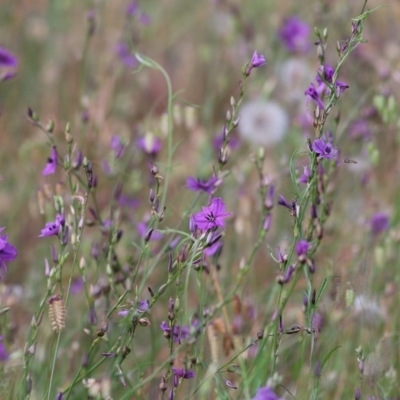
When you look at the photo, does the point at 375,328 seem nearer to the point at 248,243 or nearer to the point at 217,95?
the point at 248,243

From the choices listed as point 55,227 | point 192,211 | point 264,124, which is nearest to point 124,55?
point 264,124

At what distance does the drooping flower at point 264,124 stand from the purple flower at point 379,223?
3.62ft

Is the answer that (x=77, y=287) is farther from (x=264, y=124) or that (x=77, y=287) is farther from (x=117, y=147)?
(x=264, y=124)

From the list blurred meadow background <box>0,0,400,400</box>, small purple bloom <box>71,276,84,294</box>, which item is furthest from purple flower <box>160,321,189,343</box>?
small purple bloom <box>71,276,84,294</box>

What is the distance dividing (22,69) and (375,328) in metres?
2.75

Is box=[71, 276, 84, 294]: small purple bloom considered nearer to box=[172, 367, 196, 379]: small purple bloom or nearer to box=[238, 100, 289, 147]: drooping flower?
box=[172, 367, 196, 379]: small purple bloom

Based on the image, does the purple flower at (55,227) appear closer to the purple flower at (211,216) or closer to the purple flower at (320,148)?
the purple flower at (211,216)

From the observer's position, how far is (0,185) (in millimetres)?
3168

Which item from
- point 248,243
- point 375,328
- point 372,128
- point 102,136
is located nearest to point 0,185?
point 102,136

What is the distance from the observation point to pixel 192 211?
Answer: 228 centimetres

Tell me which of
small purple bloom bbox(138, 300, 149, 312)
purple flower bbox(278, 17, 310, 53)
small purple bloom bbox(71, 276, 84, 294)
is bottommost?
small purple bloom bbox(71, 276, 84, 294)

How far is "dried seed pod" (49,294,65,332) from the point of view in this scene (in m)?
1.40

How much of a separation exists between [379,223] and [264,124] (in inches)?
47.7

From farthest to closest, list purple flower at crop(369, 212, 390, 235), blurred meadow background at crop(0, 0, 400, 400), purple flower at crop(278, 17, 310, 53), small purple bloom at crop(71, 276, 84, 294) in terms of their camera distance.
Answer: purple flower at crop(278, 17, 310, 53) < small purple bloom at crop(71, 276, 84, 294) < purple flower at crop(369, 212, 390, 235) < blurred meadow background at crop(0, 0, 400, 400)
